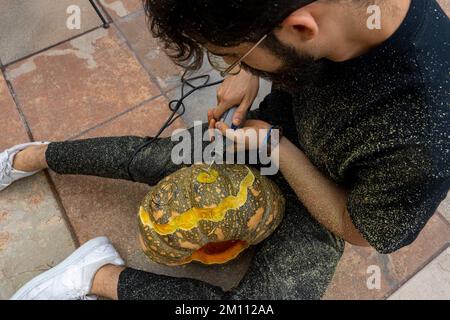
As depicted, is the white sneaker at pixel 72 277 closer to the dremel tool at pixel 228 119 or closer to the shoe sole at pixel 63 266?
the shoe sole at pixel 63 266

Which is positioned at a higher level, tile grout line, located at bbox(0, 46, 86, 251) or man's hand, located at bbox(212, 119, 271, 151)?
man's hand, located at bbox(212, 119, 271, 151)

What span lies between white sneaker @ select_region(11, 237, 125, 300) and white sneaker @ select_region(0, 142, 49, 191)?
32 cm

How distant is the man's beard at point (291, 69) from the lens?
0.65 metres

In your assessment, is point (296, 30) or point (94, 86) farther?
point (94, 86)

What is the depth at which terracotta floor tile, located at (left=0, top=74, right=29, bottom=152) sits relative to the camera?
1.42 metres

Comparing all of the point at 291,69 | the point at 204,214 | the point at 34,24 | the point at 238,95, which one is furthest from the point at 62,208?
the point at 291,69

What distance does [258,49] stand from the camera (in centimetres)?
66

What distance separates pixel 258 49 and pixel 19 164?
944mm


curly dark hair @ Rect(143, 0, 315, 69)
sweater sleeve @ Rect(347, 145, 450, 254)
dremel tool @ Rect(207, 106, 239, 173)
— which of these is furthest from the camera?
dremel tool @ Rect(207, 106, 239, 173)

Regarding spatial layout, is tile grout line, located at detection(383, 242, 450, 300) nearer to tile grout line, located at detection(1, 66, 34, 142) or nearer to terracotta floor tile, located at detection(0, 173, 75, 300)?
terracotta floor tile, located at detection(0, 173, 75, 300)

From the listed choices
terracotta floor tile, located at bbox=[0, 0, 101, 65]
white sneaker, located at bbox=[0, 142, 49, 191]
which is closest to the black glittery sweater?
white sneaker, located at bbox=[0, 142, 49, 191]

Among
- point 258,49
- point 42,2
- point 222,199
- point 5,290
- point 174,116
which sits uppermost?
point 258,49

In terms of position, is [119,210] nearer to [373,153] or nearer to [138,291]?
[138,291]
